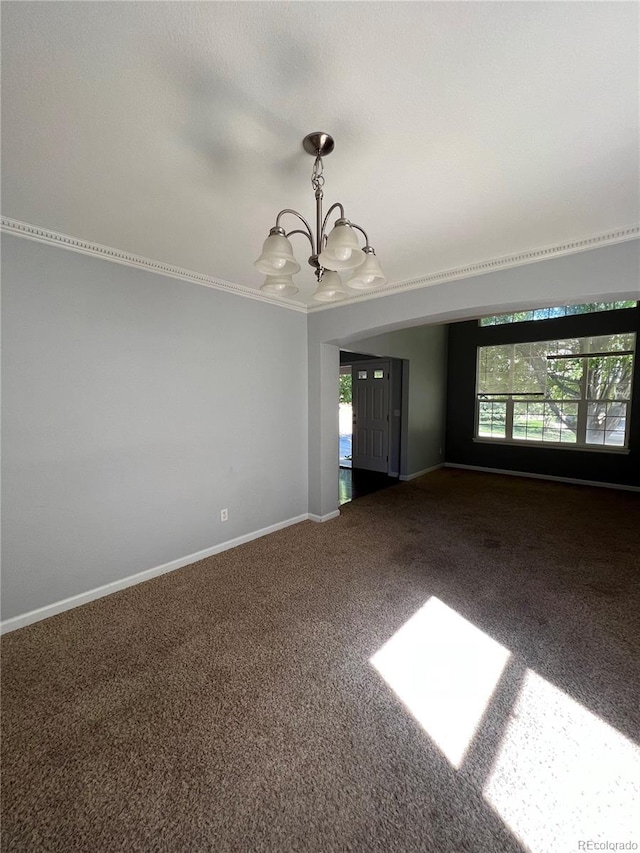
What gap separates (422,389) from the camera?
6.45m

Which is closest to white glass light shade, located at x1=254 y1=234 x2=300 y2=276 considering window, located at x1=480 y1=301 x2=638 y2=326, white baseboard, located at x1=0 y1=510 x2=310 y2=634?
white baseboard, located at x1=0 y1=510 x2=310 y2=634

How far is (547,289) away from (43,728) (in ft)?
12.9

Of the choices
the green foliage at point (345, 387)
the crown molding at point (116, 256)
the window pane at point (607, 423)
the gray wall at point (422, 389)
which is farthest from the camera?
the green foliage at point (345, 387)

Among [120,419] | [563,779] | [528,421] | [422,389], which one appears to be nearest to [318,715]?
[563,779]

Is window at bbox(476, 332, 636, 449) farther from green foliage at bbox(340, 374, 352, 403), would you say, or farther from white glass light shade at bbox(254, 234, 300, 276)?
white glass light shade at bbox(254, 234, 300, 276)

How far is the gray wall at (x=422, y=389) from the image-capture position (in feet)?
19.1

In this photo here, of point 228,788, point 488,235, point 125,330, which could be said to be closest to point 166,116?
point 125,330

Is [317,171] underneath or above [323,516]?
above

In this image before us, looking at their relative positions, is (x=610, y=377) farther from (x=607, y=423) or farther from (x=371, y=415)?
(x=371, y=415)

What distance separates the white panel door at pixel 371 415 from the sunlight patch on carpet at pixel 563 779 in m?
4.86

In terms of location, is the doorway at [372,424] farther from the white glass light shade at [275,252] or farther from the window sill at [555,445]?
the white glass light shade at [275,252]

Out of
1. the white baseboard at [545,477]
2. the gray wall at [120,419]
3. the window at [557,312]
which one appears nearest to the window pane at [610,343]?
the window at [557,312]

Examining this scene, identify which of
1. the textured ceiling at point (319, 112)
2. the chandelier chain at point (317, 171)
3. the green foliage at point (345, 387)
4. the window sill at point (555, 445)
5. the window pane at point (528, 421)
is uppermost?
the textured ceiling at point (319, 112)

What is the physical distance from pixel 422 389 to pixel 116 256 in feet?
17.1
